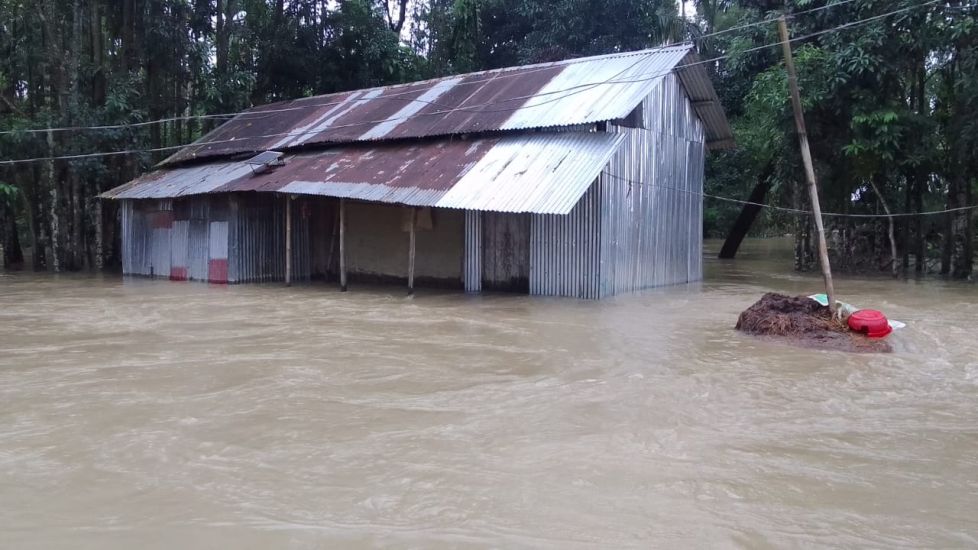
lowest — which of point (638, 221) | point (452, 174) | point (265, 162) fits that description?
point (638, 221)

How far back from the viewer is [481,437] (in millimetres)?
5359

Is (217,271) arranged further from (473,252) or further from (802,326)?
(802,326)

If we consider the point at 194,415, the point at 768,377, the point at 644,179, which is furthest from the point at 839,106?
the point at 194,415

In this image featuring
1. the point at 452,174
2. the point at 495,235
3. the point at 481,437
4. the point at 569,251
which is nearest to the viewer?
the point at 481,437

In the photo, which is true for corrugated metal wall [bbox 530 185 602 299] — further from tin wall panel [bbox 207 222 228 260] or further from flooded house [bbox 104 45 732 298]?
tin wall panel [bbox 207 222 228 260]

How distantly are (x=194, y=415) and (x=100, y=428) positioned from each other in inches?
25.6

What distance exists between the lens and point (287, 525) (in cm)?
391

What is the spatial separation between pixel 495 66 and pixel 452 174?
15.7 metres

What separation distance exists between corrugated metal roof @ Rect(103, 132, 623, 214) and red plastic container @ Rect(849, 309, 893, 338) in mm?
3982

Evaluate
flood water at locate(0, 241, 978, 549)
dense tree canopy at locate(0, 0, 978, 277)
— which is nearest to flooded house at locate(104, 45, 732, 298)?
dense tree canopy at locate(0, 0, 978, 277)

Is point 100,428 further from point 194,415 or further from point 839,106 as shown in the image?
point 839,106

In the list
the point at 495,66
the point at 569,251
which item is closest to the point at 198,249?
the point at 569,251

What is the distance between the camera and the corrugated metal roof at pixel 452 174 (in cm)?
1158

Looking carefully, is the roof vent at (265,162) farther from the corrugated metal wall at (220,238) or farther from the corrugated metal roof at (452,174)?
the corrugated metal wall at (220,238)
